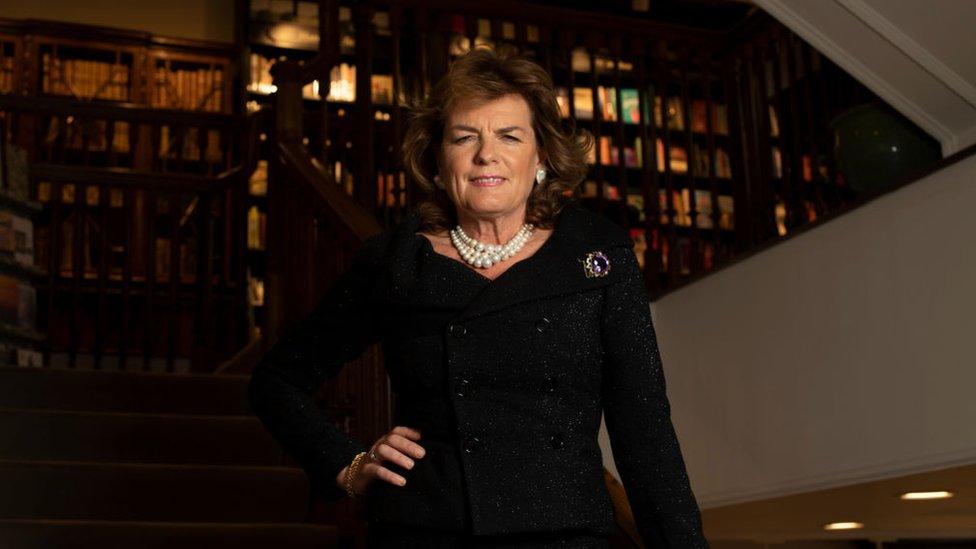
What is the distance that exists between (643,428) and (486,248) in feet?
1.06

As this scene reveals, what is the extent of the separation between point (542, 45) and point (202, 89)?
12.7 feet

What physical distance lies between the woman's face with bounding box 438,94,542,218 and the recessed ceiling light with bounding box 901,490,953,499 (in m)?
2.97

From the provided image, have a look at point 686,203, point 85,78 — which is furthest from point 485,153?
point 85,78

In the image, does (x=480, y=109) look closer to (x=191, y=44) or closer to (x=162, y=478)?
(x=162, y=478)

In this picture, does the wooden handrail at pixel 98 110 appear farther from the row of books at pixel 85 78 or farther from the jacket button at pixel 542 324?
the jacket button at pixel 542 324

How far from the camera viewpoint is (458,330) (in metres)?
1.59

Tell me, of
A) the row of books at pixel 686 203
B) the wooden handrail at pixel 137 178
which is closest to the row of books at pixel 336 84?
the row of books at pixel 686 203

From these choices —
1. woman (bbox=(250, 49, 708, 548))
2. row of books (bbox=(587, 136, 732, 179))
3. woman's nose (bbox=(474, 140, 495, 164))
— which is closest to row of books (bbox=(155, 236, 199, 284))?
row of books (bbox=(587, 136, 732, 179))

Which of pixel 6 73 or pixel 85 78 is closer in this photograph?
pixel 6 73

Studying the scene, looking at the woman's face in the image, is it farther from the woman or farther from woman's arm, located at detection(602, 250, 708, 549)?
woman's arm, located at detection(602, 250, 708, 549)

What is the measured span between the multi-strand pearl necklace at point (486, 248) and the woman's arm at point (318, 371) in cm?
13

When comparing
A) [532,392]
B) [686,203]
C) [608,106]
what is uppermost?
[608,106]

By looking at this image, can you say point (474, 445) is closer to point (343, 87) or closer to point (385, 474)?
point (385, 474)

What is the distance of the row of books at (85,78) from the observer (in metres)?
8.55
